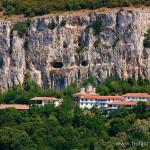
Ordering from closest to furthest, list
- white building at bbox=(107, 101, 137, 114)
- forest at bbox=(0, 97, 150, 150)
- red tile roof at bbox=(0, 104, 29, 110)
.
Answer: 1. forest at bbox=(0, 97, 150, 150)
2. white building at bbox=(107, 101, 137, 114)
3. red tile roof at bbox=(0, 104, 29, 110)

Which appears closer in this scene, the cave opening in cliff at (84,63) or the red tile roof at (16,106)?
the red tile roof at (16,106)

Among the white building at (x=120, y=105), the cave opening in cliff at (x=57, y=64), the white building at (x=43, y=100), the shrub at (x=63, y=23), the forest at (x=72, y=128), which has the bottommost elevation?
the forest at (x=72, y=128)

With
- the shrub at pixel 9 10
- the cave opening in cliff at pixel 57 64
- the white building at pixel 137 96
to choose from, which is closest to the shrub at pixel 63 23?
the cave opening in cliff at pixel 57 64

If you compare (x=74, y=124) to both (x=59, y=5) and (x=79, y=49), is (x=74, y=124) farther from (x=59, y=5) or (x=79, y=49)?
(x=59, y=5)

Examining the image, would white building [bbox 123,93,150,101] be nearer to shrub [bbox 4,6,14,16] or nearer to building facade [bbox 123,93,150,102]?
building facade [bbox 123,93,150,102]

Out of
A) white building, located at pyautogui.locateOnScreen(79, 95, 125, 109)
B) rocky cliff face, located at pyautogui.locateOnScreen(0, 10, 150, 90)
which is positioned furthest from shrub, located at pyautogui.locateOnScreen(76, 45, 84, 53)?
white building, located at pyautogui.locateOnScreen(79, 95, 125, 109)

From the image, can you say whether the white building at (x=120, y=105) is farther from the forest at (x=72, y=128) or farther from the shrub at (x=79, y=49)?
the shrub at (x=79, y=49)

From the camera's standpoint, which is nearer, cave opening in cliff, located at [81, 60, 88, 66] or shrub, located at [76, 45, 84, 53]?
cave opening in cliff, located at [81, 60, 88, 66]
